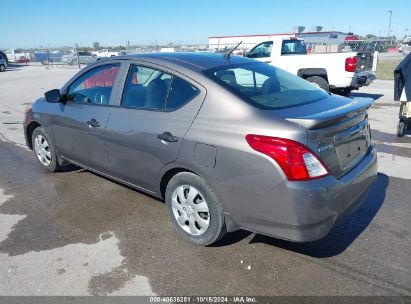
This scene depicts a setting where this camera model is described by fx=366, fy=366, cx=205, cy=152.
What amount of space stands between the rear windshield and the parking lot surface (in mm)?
1308

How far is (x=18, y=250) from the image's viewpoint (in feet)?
11.0

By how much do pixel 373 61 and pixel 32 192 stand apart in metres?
10.5

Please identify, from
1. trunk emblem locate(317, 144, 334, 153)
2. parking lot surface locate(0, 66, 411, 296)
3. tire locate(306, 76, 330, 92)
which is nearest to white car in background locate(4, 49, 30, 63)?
tire locate(306, 76, 330, 92)

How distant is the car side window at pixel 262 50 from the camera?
12430 millimetres

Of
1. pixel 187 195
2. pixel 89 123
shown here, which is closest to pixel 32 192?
pixel 89 123

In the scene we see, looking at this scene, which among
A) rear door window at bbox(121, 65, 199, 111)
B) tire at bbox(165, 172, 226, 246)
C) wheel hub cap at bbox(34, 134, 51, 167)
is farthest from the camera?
wheel hub cap at bbox(34, 134, 51, 167)

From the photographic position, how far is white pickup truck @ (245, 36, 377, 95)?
411 inches

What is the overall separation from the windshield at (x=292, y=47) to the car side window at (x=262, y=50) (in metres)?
0.45

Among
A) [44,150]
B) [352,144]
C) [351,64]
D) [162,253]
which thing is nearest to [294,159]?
[352,144]

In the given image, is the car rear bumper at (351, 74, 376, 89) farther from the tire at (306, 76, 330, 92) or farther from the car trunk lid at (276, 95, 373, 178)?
the car trunk lid at (276, 95, 373, 178)

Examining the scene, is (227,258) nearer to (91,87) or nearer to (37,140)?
(91,87)

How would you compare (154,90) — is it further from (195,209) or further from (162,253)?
(162,253)

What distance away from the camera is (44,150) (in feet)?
17.4

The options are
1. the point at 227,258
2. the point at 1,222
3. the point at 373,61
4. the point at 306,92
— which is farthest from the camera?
the point at 373,61
